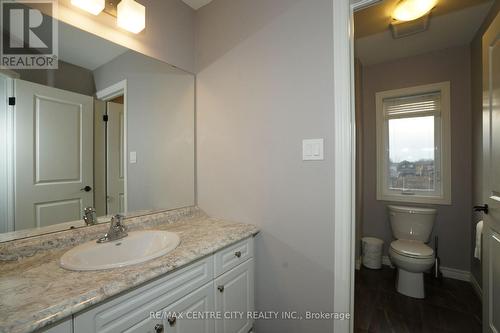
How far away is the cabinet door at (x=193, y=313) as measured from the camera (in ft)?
2.93

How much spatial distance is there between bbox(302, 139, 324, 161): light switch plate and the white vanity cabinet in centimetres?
63

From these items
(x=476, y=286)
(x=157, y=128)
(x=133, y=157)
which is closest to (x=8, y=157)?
(x=133, y=157)

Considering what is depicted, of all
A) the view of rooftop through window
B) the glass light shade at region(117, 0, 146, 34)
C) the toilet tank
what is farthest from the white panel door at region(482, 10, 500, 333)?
the glass light shade at region(117, 0, 146, 34)

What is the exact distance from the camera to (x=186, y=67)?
66.6 inches

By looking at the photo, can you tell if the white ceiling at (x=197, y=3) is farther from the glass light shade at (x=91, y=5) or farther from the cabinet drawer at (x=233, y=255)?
the cabinet drawer at (x=233, y=255)

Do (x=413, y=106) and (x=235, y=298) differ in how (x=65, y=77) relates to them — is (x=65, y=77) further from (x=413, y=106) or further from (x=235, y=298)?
(x=413, y=106)

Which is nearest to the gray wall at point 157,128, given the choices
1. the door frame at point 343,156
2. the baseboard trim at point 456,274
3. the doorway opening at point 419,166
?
the door frame at point 343,156

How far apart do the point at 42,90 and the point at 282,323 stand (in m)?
1.82

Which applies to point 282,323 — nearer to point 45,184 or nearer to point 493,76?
point 45,184

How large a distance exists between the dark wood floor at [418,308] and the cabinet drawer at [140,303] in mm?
1433

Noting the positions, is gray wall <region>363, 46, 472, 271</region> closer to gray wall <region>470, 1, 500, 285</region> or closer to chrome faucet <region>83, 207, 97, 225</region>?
gray wall <region>470, 1, 500, 285</region>

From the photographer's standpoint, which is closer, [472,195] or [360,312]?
[360,312]

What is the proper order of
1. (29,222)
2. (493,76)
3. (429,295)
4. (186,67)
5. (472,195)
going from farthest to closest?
(472,195) < (429,295) < (186,67) < (493,76) < (29,222)

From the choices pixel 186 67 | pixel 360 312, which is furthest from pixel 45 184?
pixel 360 312
